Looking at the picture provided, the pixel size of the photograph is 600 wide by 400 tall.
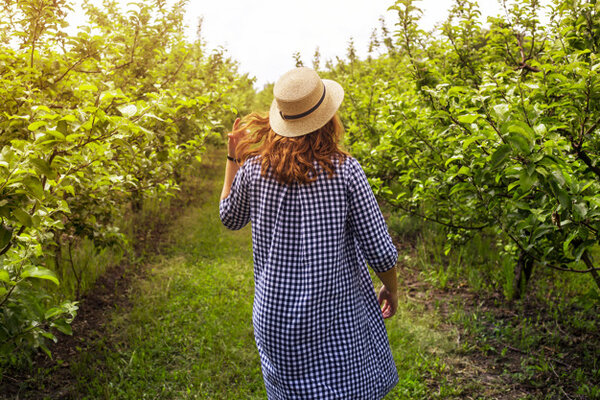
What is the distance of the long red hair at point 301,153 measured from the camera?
182 centimetres

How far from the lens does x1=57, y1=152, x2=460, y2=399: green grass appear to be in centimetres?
336

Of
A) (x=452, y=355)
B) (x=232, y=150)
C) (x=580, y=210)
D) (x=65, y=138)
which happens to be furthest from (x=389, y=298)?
(x=452, y=355)

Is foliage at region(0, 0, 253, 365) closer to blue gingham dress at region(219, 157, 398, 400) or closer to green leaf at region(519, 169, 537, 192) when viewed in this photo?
blue gingham dress at region(219, 157, 398, 400)

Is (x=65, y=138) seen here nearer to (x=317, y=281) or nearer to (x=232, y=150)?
(x=232, y=150)

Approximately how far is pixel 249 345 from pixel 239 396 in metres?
0.70

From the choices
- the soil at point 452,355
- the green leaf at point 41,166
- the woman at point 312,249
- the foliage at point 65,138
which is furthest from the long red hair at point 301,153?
the soil at point 452,355

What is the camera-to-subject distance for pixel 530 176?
6.16 ft

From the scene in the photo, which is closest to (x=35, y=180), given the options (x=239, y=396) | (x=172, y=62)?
(x=239, y=396)

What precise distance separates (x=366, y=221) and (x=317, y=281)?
0.32 m

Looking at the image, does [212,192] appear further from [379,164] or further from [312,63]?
[379,164]

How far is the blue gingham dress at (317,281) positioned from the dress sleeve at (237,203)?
11cm

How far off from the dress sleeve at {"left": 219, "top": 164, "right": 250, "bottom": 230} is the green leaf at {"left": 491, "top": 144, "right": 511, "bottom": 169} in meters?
1.12

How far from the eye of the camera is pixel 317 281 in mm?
1813

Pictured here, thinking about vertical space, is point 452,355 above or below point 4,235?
below
